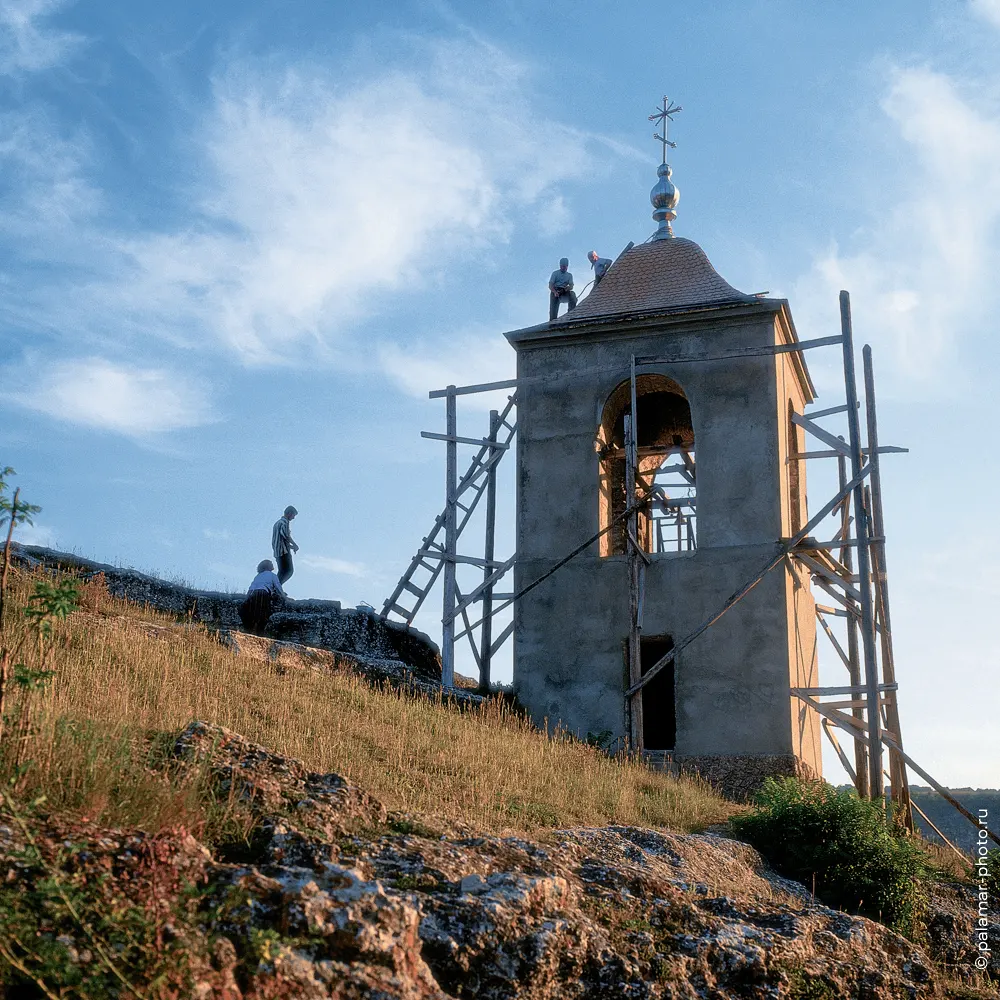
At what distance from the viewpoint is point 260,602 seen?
19.2m

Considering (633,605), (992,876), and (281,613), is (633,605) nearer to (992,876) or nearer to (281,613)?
(281,613)

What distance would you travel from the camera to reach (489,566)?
806 inches

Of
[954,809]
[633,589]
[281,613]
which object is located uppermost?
[633,589]

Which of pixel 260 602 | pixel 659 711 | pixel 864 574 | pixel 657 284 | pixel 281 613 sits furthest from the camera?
pixel 659 711

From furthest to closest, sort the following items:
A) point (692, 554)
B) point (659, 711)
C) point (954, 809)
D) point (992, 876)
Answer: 1. point (954, 809)
2. point (659, 711)
3. point (692, 554)
4. point (992, 876)

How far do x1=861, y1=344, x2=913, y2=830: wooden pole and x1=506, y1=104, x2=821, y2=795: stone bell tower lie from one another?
52.5 inches

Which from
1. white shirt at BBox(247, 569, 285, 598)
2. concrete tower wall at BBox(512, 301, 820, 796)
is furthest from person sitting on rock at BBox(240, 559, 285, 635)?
concrete tower wall at BBox(512, 301, 820, 796)

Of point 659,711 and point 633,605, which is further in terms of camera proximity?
point 659,711

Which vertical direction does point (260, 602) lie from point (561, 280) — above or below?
below

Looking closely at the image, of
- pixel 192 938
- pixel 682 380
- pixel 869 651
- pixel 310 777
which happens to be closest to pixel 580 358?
pixel 682 380

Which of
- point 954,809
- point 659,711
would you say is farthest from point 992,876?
point 954,809

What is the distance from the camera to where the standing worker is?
20.3m

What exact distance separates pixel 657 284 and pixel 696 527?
4698mm

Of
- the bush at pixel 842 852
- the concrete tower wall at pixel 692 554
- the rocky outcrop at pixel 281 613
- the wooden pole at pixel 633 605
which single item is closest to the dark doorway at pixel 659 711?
the concrete tower wall at pixel 692 554
